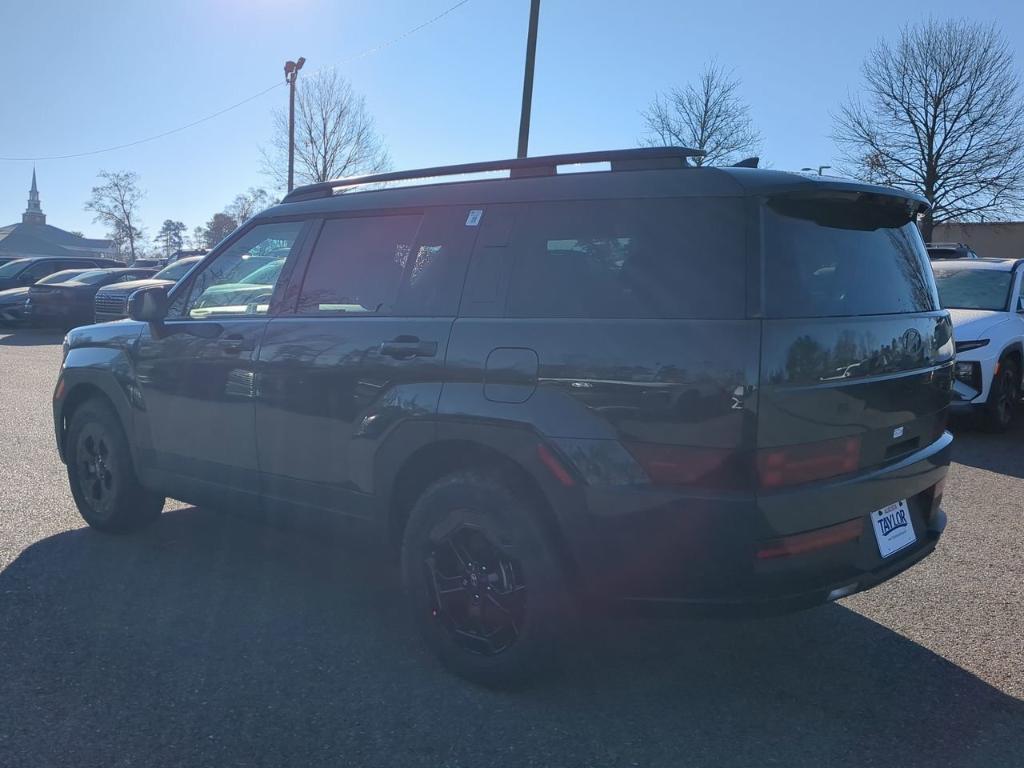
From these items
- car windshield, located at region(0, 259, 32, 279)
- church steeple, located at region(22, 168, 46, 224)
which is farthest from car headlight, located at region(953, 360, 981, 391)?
church steeple, located at region(22, 168, 46, 224)

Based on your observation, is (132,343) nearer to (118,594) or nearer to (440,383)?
(118,594)

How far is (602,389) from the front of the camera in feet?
9.50

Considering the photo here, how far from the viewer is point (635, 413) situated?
283cm

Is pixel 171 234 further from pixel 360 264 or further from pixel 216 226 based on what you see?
pixel 360 264

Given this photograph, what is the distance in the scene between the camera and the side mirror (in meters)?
4.56

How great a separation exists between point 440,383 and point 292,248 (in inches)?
54.2

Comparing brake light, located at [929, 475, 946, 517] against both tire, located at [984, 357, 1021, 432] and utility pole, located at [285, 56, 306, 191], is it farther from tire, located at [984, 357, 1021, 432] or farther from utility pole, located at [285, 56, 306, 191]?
utility pole, located at [285, 56, 306, 191]

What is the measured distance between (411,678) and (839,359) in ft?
6.58

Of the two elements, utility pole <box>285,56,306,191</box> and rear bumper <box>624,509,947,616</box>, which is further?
utility pole <box>285,56,306,191</box>

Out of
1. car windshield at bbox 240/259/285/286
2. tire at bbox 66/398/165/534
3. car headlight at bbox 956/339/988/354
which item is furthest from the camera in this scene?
car headlight at bbox 956/339/988/354

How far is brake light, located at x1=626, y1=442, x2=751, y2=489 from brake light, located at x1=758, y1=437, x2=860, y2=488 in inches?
2.7

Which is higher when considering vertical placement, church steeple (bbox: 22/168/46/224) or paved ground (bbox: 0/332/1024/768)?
church steeple (bbox: 22/168/46/224)

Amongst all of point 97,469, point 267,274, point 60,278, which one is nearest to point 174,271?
point 60,278

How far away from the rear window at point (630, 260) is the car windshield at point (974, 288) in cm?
697
